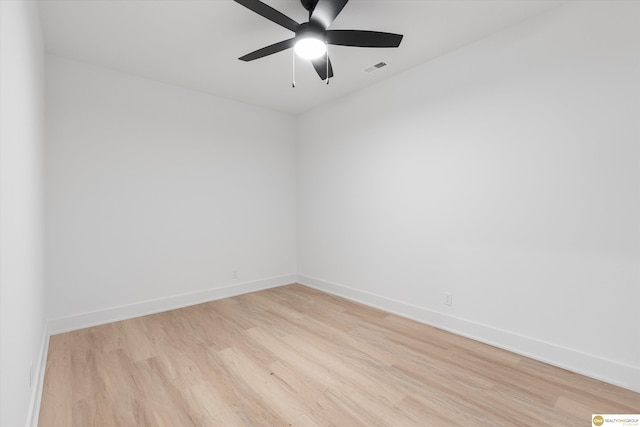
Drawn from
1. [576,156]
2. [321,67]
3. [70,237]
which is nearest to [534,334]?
[576,156]

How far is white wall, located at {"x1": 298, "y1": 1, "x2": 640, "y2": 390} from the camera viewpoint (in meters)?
2.03

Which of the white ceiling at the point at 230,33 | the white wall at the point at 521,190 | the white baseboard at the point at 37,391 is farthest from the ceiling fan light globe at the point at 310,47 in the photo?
the white baseboard at the point at 37,391

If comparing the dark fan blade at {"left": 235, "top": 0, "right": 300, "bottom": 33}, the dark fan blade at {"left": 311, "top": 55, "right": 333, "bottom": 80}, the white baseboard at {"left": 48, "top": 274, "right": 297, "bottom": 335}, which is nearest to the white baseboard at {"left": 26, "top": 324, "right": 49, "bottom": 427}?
the white baseboard at {"left": 48, "top": 274, "right": 297, "bottom": 335}

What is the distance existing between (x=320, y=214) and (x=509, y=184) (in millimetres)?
2514

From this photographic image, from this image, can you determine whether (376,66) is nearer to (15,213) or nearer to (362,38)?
(362,38)

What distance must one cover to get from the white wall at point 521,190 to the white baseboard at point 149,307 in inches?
65.1

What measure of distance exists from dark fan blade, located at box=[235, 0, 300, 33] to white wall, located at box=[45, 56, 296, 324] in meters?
2.22

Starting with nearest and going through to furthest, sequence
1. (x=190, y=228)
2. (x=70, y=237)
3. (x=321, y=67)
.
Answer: (x=321, y=67)
(x=70, y=237)
(x=190, y=228)

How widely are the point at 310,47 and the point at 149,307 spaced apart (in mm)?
3218

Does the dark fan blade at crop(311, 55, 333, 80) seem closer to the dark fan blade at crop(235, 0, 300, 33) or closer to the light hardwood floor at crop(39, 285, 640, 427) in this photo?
the dark fan blade at crop(235, 0, 300, 33)

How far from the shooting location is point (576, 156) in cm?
219

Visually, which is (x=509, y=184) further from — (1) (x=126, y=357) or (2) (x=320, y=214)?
(1) (x=126, y=357)

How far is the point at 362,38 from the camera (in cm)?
213

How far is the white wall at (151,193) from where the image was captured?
2920mm
